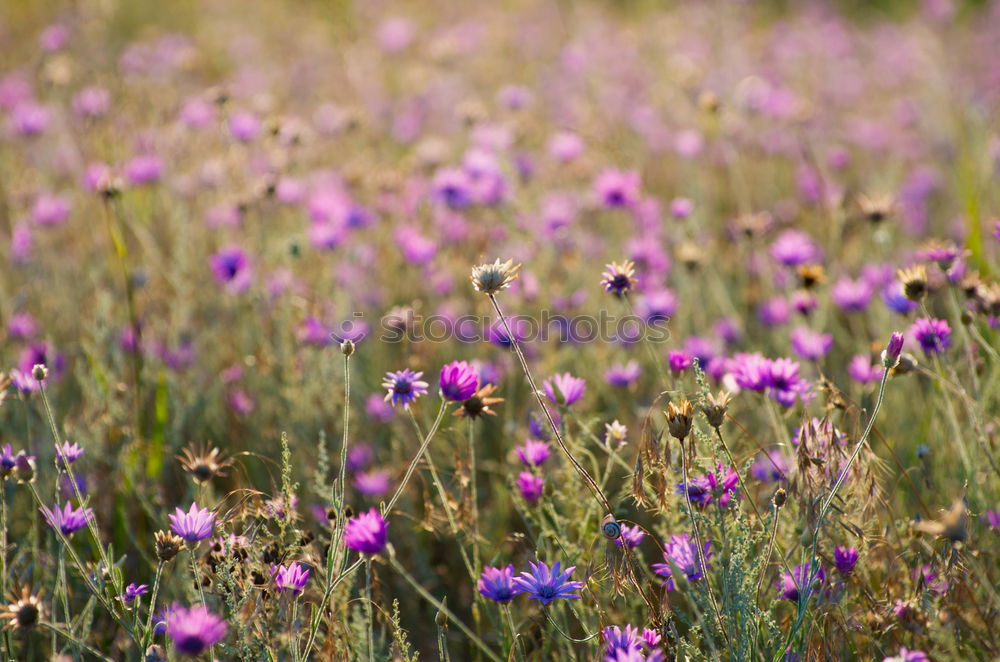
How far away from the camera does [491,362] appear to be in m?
2.58

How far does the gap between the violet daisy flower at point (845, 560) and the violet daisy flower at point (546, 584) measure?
43cm

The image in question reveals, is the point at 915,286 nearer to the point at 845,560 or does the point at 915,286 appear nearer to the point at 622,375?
the point at 845,560

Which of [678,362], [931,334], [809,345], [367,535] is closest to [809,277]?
[809,345]

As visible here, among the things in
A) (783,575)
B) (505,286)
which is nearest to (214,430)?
(505,286)

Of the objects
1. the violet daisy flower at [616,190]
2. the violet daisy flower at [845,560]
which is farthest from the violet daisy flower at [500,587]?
the violet daisy flower at [616,190]

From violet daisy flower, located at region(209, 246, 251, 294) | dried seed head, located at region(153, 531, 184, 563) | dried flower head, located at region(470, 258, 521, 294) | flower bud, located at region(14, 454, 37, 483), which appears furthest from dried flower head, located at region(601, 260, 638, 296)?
violet daisy flower, located at region(209, 246, 251, 294)

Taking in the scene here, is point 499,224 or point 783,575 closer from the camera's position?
point 783,575

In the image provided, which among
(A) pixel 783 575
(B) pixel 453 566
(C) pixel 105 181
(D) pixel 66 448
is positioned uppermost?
(C) pixel 105 181

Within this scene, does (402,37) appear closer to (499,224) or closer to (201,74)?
(201,74)

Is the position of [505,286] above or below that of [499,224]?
above

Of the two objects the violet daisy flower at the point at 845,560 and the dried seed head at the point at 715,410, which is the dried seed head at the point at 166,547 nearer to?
the dried seed head at the point at 715,410

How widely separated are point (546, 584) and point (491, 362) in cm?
128

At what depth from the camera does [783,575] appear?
1447mm

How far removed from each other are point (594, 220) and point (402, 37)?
177cm
